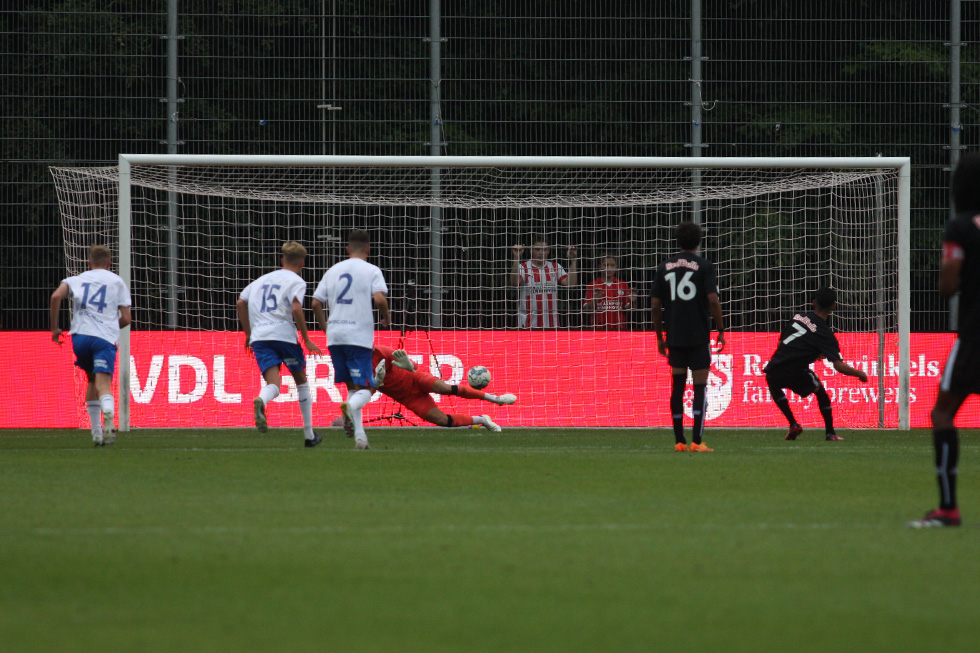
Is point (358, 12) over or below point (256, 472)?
over

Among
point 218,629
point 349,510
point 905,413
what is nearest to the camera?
point 218,629

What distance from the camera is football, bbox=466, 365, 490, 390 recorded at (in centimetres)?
1410

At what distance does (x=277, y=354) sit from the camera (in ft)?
39.4

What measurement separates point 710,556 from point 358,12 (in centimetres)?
1308

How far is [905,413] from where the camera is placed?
14.4 meters

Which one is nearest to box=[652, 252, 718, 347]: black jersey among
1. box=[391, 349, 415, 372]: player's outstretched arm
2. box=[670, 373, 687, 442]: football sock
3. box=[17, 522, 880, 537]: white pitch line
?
box=[670, 373, 687, 442]: football sock

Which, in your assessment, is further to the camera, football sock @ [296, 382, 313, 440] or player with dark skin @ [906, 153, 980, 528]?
football sock @ [296, 382, 313, 440]

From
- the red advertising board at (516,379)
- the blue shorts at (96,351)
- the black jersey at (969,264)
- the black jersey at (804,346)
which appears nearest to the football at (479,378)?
the red advertising board at (516,379)

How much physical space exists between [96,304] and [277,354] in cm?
164

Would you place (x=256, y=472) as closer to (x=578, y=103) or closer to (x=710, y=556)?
(x=710, y=556)

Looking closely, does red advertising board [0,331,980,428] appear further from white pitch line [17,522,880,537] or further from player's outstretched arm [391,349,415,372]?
white pitch line [17,522,880,537]

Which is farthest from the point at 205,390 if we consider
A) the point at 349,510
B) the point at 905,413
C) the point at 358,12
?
the point at 349,510

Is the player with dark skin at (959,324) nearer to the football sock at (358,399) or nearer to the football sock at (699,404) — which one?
the football sock at (699,404)

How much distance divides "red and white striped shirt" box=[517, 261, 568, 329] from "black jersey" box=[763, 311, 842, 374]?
3.31 meters
